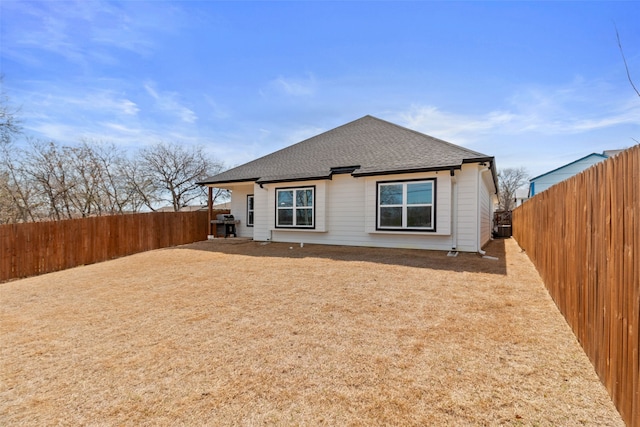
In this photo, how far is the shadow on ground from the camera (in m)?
6.81

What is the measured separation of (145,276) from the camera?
6.61 m

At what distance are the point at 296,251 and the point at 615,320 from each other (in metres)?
8.08

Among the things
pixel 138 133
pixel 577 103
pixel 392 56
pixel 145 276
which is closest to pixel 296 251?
pixel 145 276

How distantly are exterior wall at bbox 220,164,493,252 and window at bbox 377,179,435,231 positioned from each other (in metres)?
0.16

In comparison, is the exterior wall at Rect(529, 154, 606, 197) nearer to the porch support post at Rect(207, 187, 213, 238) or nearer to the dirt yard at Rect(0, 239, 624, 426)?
the porch support post at Rect(207, 187, 213, 238)

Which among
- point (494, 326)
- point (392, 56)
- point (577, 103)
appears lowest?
point (494, 326)

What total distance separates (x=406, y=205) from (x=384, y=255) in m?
1.88

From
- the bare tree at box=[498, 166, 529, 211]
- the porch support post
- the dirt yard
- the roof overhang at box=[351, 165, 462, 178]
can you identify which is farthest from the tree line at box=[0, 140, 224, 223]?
the bare tree at box=[498, 166, 529, 211]

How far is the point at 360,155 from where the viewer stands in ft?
35.8

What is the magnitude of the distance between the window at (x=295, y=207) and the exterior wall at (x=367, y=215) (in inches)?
7.9

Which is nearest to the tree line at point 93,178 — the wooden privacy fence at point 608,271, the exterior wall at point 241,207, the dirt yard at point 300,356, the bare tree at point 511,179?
the exterior wall at point 241,207

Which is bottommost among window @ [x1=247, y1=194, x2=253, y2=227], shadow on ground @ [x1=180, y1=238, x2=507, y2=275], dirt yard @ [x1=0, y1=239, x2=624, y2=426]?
dirt yard @ [x1=0, y1=239, x2=624, y2=426]

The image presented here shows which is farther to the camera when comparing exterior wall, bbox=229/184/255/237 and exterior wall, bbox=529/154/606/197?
exterior wall, bbox=529/154/606/197

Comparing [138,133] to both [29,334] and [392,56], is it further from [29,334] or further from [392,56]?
[29,334]
